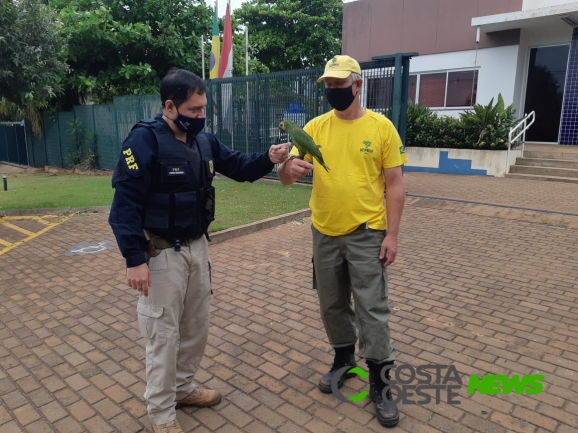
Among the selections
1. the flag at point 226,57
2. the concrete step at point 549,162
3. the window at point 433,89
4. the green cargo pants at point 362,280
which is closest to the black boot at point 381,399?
the green cargo pants at point 362,280

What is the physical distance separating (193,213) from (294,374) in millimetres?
1495

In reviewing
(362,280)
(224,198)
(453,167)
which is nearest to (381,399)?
(362,280)

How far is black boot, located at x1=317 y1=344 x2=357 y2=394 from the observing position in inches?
122

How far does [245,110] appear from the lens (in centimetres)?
1194

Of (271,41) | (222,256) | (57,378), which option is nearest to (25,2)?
(222,256)

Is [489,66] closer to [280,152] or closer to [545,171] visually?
[545,171]

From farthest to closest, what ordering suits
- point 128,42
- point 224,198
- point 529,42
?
1. point 128,42
2. point 529,42
3. point 224,198

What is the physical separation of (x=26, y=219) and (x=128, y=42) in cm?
961

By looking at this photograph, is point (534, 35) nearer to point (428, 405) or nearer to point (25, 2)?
point (25, 2)

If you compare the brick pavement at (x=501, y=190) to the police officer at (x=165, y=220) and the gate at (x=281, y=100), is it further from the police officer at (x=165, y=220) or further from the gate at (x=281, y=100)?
the police officer at (x=165, y=220)

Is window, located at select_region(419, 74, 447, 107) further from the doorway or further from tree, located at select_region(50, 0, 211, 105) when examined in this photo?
tree, located at select_region(50, 0, 211, 105)

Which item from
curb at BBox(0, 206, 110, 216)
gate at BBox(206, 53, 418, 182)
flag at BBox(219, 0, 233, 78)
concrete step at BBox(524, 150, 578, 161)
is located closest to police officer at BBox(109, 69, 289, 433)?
curb at BBox(0, 206, 110, 216)

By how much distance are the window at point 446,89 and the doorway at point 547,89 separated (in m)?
1.66

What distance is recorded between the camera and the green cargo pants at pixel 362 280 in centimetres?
275
